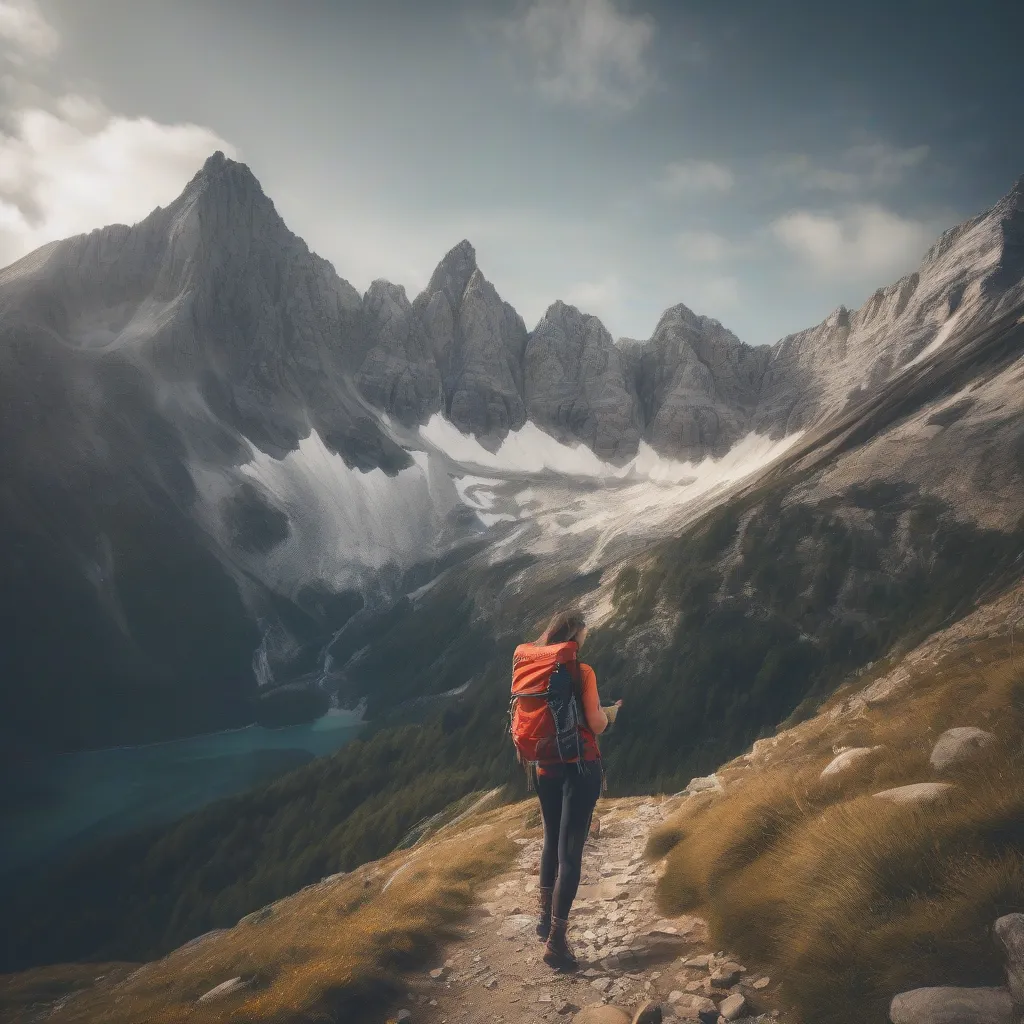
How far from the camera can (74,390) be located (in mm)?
160250

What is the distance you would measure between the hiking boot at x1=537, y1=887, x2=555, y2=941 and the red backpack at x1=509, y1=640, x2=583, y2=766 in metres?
2.10

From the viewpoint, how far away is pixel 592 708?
331 inches

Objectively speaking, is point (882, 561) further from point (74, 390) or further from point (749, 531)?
point (74, 390)

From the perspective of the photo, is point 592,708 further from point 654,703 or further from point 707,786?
point 654,703

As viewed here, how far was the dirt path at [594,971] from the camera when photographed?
264 inches

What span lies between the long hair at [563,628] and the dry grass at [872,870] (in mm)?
3817

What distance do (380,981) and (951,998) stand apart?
6985 millimetres

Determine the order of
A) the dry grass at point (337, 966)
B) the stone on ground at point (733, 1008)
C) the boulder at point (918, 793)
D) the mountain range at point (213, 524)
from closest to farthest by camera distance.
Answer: the stone on ground at point (733, 1008), the boulder at point (918, 793), the dry grass at point (337, 966), the mountain range at point (213, 524)

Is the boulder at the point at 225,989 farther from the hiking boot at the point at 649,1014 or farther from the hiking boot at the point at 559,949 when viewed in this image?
the hiking boot at the point at 649,1014

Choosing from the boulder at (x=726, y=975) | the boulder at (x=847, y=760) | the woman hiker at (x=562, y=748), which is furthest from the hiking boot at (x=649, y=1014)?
the boulder at (x=847, y=760)

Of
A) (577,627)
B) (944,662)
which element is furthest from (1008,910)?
(944,662)

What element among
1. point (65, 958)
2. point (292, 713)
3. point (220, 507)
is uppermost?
point (220, 507)

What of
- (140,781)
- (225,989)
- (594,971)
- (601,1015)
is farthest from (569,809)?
(140,781)

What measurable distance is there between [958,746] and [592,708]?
489 centimetres
